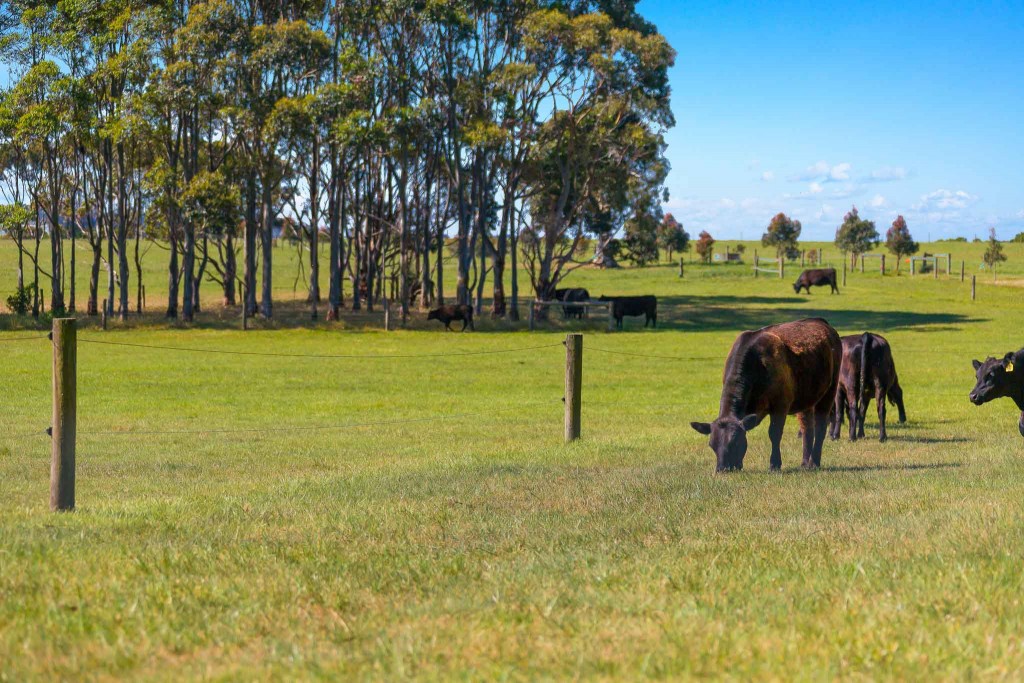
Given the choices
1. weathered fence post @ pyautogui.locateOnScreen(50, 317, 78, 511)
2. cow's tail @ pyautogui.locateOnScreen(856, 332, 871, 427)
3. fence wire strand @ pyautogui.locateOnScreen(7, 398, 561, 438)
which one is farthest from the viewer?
fence wire strand @ pyautogui.locateOnScreen(7, 398, 561, 438)

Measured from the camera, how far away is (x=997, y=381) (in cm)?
1412

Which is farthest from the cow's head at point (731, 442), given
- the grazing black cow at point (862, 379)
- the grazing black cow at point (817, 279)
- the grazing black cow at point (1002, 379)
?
the grazing black cow at point (817, 279)

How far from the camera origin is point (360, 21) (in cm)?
4825

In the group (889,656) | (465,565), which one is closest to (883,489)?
(465,565)

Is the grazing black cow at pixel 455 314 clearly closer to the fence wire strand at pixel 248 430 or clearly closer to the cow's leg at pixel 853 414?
the fence wire strand at pixel 248 430

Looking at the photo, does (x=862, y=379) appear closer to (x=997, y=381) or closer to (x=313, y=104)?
(x=997, y=381)

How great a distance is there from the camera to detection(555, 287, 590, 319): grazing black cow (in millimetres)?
54188

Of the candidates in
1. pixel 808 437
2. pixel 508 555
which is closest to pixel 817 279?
pixel 808 437

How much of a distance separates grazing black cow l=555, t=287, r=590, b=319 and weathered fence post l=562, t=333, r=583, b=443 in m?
36.7

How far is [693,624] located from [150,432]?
15.5 m

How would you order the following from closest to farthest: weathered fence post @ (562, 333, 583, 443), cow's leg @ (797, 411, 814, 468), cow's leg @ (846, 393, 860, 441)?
cow's leg @ (797, 411, 814, 468)
weathered fence post @ (562, 333, 583, 443)
cow's leg @ (846, 393, 860, 441)

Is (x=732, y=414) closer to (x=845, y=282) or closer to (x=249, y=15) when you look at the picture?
(x=249, y=15)

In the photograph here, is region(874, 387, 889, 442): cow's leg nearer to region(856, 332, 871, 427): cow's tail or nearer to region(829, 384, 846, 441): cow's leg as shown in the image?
region(856, 332, 871, 427): cow's tail

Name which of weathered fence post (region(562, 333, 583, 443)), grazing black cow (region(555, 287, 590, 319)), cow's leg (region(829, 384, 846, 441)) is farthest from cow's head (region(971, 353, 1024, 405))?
grazing black cow (region(555, 287, 590, 319))
